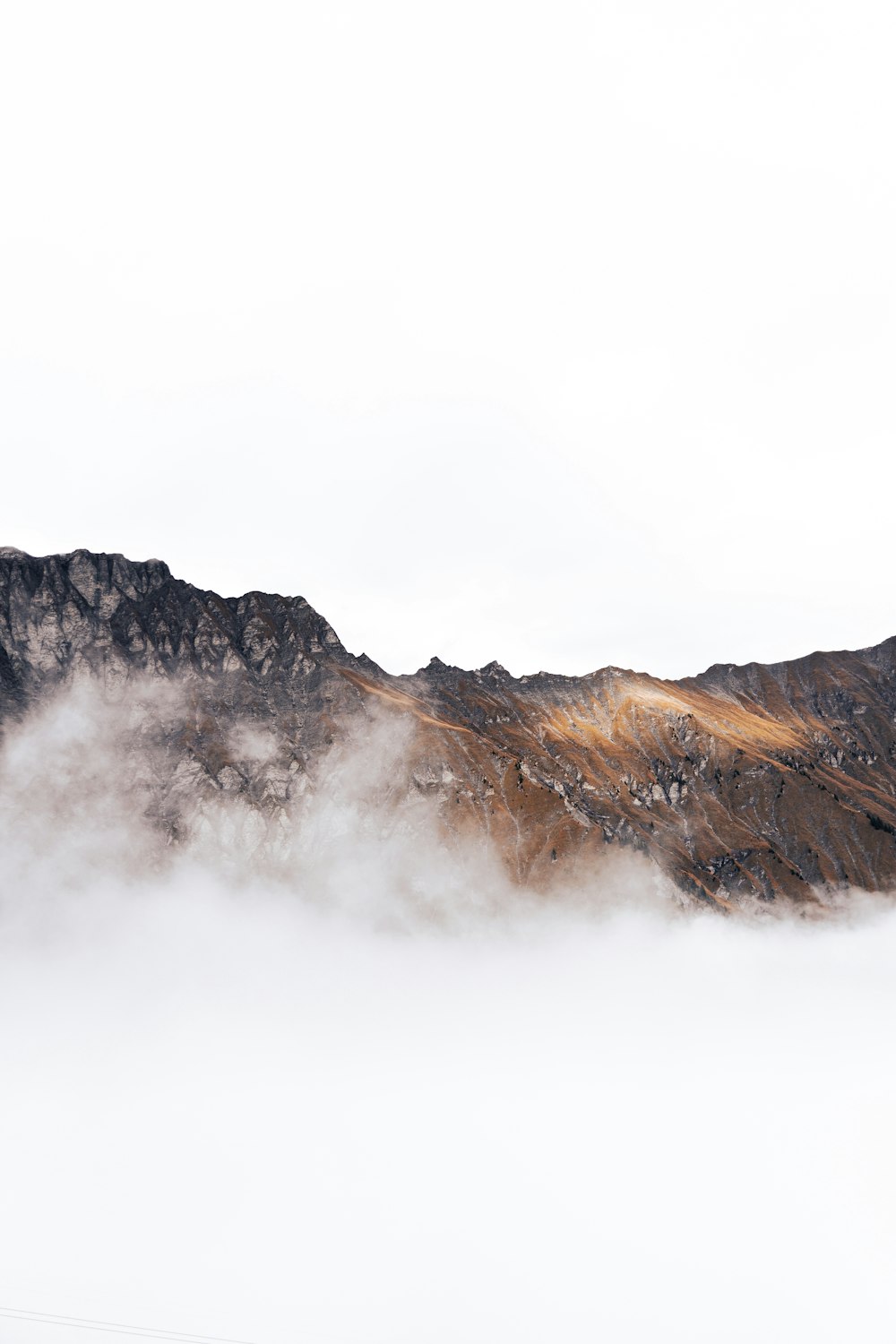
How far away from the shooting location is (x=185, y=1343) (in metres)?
174

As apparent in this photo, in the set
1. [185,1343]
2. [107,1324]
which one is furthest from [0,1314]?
[185,1343]

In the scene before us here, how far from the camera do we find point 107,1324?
15362cm

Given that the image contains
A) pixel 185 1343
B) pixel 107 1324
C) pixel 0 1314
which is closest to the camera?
pixel 0 1314

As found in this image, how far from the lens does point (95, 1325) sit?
147875mm

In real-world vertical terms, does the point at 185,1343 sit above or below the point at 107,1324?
below

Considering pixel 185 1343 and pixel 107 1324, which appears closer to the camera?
pixel 107 1324

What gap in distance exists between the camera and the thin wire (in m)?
140

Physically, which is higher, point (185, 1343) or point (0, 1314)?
point (0, 1314)

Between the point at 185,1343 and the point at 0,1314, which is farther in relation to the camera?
the point at 185,1343

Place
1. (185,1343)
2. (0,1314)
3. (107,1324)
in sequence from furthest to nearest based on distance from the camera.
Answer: (185,1343) → (107,1324) → (0,1314)

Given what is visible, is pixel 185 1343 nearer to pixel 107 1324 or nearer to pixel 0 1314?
pixel 107 1324

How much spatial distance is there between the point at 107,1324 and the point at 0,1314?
23.6m

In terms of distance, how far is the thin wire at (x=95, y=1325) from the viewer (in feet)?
459

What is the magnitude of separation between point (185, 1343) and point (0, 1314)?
53.9 meters
